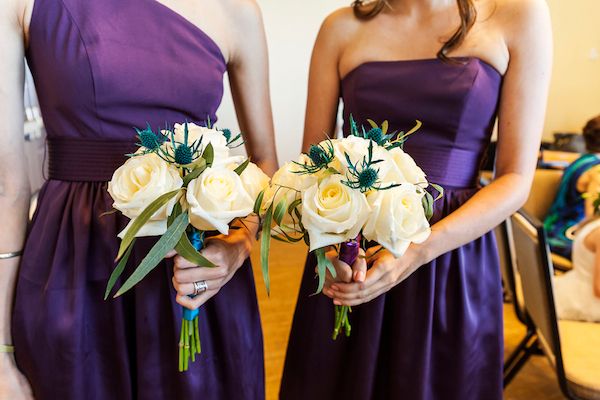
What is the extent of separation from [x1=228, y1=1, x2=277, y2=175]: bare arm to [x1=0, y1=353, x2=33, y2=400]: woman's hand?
66 centimetres

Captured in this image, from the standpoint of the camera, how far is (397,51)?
1.21m

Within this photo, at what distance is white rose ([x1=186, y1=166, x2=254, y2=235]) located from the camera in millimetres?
717

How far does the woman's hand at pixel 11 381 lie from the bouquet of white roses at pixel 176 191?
14.6 inches

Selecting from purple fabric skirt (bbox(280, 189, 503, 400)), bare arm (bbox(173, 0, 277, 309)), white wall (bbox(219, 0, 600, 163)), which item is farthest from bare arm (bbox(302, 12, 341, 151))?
white wall (bbox(219, 0, 600, 163))

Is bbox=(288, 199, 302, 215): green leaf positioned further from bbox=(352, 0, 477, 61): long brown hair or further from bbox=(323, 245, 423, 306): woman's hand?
bbox=(352, 0, 477, 61): long brown hair

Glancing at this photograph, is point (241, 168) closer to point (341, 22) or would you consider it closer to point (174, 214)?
point (174, 214)

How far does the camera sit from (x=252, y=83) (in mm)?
1184

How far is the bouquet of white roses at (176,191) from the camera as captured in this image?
712 mm

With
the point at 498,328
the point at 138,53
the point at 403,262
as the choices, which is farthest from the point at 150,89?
the point at 498,328

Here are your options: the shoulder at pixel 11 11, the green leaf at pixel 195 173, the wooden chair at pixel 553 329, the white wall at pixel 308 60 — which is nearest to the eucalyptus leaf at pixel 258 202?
the green leaf at pixel 195 173

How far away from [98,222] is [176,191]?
30 centimetres

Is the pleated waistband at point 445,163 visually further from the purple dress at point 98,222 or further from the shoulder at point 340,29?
the purple dress at point 98,222

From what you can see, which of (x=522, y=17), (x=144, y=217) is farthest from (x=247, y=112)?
(x=522, y=17)

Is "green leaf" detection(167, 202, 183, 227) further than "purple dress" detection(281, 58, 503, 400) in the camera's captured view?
No
